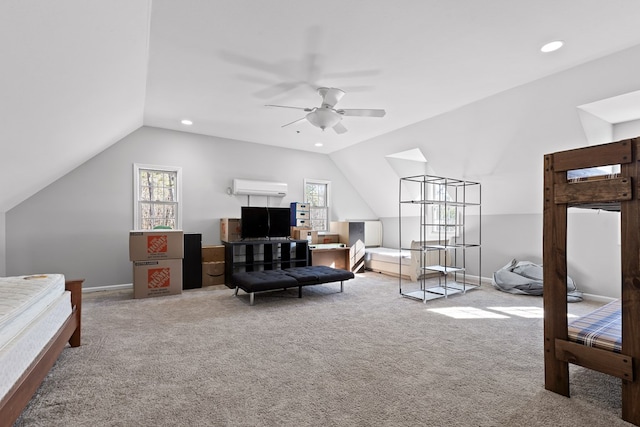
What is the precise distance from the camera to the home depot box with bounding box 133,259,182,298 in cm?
448

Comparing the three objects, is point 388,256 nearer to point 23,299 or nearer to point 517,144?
point 517,144

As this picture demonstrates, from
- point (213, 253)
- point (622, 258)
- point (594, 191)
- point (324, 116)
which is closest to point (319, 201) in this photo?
point (213, 253)

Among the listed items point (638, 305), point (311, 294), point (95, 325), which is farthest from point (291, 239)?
point (638, 305)

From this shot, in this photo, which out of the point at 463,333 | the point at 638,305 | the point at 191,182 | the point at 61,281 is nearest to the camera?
the point at 638,305

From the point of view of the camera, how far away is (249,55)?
3.05 meters

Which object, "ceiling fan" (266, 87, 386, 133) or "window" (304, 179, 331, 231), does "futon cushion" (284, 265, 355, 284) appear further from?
"window" (304, 179, 331, 231)

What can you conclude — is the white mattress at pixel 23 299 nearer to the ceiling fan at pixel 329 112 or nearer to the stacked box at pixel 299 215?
the ceiling fan at pixel 329 112

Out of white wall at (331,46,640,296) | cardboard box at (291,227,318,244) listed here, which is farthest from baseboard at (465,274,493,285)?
cardboard box at (291,227,318,244)

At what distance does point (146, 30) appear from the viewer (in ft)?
8.50

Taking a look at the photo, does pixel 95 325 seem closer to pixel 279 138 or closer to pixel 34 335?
pixel 34 335

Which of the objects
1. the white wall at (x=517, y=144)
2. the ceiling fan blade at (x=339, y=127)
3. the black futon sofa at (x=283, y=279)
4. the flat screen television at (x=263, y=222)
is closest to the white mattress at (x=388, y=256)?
the white wall at (x=517, y=144)

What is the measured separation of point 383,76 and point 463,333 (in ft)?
9.22

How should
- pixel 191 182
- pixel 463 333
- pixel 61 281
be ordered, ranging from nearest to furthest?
pixel 61 281, pixel 463 333, pixel 191 182

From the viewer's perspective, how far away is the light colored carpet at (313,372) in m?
1.78
